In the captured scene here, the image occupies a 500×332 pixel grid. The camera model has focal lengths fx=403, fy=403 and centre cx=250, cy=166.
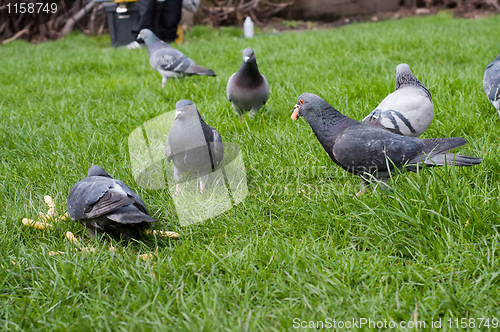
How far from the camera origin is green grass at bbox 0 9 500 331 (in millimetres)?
1521

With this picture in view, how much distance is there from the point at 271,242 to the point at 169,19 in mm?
7841

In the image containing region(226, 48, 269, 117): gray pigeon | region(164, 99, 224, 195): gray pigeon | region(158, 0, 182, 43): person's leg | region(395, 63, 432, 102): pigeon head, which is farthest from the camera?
region(158, 0, 182, 43): person's leg

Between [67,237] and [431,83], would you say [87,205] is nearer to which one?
[67,237]

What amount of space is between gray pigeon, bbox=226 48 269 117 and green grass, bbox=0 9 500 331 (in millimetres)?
190

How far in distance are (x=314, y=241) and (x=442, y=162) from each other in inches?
31.3

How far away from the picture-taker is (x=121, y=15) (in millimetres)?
8773

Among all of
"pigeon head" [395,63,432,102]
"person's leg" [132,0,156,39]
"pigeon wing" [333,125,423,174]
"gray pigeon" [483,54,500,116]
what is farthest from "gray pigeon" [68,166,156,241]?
"person's leg" [132,0,156,39]

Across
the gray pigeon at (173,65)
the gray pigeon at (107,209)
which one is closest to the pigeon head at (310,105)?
the gray pigeon at (107,209)

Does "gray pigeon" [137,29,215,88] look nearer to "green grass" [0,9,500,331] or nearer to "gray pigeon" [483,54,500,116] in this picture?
"green grass" [0,9,500,331]

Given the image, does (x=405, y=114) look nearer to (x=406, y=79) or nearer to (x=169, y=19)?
(x=406, y=79)

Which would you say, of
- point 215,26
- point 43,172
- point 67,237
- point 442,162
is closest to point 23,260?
point 67,237

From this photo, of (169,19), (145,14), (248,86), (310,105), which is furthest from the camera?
(169,19)

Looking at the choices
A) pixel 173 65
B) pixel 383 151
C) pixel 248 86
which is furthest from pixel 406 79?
pixel 173 65

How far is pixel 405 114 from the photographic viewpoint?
2516 mm
